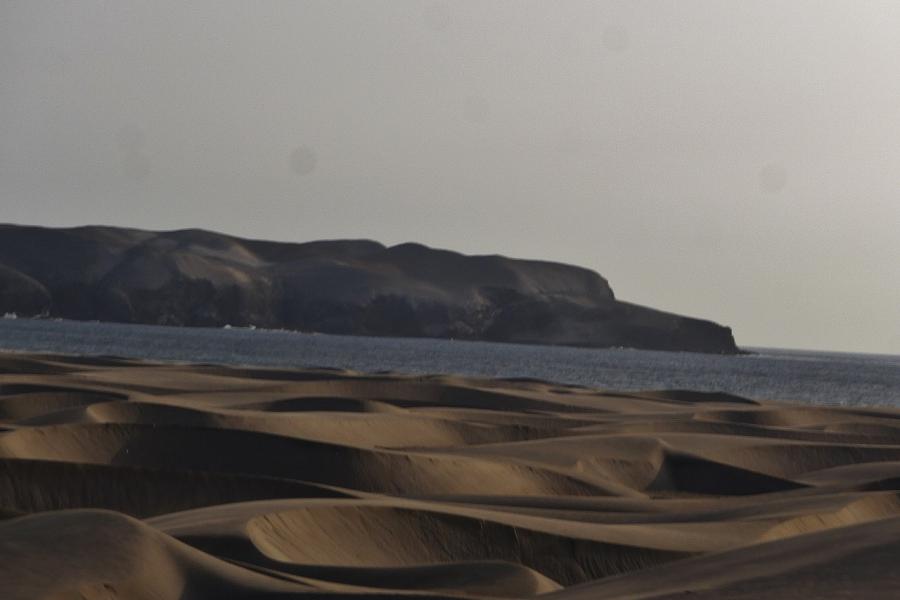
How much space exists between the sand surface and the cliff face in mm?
146913

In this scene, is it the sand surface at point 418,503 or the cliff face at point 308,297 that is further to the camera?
the cliff face at point 308,297

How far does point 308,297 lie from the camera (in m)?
183

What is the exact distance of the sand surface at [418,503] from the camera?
8016 millimetres

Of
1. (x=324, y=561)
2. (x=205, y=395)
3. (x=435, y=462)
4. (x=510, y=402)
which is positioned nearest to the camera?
(x=324, y=561)

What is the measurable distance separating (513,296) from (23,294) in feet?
180

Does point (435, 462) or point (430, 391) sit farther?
point (430, 391)

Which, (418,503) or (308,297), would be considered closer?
(418,503)

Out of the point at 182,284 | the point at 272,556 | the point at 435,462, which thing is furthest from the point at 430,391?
the point at 182,284

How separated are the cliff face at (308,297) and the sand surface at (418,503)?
146913 mm

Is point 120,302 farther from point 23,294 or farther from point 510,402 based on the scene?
point 510,402

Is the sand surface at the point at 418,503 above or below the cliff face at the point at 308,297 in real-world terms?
below

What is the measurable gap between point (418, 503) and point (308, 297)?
559 feet

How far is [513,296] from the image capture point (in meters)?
184

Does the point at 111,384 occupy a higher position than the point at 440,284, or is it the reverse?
the point at 440,284
